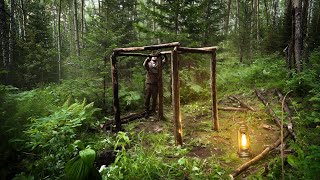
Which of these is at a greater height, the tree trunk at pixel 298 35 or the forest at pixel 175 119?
the tree trunk at pixel 298 35

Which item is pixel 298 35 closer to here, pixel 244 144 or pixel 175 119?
pixel 244 144

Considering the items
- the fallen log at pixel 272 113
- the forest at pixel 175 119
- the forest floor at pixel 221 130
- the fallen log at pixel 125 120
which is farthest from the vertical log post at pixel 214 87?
the fallen log at pixel 125 120

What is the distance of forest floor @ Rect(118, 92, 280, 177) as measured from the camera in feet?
17.4

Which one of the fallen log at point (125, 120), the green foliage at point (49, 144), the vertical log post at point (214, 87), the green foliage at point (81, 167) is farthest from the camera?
the fallen log at point (125, 120)

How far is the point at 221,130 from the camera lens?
699cm

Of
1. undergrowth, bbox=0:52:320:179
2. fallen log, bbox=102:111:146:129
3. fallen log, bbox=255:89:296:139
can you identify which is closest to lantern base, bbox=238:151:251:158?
undergrowth, bbox=0:52:320:179

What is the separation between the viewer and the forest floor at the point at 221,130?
17.4ft

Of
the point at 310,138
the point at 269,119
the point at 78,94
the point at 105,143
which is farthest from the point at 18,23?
the point at 310,138

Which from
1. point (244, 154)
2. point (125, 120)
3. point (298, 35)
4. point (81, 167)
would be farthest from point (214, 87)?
point (81, 167)

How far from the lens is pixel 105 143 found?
596 cm

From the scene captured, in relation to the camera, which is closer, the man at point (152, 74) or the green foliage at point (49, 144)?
the green foliage at point (49, 144)

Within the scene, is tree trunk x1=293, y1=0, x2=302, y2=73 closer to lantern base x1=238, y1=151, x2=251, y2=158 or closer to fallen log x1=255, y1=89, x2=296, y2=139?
fallen log x1=255, y1=89, x2=296, y2=139

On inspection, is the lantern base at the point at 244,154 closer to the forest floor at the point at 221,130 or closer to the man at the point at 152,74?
the forest floor at the point at 221,130

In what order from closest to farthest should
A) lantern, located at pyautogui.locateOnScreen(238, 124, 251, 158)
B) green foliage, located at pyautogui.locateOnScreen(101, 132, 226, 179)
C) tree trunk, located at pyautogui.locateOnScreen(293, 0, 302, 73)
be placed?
green foliage, located at pyautogui.locateOnScreen(101, 132, 226, 179)
lantern, located at pyautogui.locateOnScreen(238, 124, 251, 158)
tree trunk, located at pyautogui.locateOnScreen(293, 0, 302, 73)
